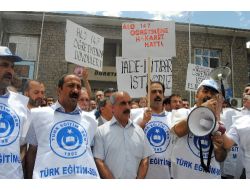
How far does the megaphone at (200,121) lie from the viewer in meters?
2.79

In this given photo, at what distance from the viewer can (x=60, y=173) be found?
2.62 metres

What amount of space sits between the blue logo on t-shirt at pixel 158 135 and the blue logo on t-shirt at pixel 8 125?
4.56 feet

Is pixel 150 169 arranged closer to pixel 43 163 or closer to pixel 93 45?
pixel 43 163

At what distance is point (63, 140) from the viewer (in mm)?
2719

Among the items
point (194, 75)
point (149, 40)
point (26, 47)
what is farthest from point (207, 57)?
point (149, 40)

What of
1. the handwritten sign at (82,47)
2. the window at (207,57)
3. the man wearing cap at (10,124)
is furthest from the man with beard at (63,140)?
the window at (207,57)

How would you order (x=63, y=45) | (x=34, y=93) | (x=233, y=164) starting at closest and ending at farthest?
(x=233, y=164) < (x=34, y=93) < (x=63, y=45)

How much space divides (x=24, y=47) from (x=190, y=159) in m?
13.0

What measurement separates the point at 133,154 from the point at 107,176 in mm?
327

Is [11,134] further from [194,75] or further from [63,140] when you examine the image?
[194,75]

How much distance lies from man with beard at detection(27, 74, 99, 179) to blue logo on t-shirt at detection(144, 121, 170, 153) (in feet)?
2.40

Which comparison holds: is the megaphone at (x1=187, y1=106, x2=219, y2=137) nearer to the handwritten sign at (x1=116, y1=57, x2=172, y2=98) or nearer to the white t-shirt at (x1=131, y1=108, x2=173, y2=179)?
the white t-shirt at (x1=131, y1=108, x2=173, y2=179)

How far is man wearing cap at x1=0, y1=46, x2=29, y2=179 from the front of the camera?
98.8 inches

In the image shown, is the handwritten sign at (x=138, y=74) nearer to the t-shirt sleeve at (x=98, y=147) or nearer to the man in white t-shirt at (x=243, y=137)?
the t-shirt sleeve at (x=98, y=147)
